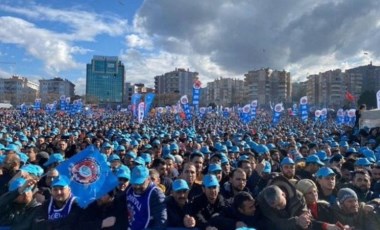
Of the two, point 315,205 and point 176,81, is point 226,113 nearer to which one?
point 315,205

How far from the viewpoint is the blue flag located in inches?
183

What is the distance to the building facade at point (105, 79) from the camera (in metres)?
146

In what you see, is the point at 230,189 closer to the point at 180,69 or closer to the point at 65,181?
the point at 65,181

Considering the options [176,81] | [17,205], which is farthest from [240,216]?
[176,81]

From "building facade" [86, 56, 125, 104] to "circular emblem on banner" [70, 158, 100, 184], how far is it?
141170 millimetres

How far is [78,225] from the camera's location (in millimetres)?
4469

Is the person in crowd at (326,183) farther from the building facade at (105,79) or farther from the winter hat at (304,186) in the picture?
the building facade at (105,79)

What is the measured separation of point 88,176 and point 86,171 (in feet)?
0.22

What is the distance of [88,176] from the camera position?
4828 millimetres

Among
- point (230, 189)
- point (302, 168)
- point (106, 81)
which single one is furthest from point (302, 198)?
point (106, 81)

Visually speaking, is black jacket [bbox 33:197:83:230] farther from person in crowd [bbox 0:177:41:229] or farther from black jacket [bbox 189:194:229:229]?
black jacket [bbox 189:194:229:229]

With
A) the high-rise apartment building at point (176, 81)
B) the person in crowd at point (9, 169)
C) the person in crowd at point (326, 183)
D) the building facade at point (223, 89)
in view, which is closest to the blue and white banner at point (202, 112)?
the person in crowd at point (9, 169)

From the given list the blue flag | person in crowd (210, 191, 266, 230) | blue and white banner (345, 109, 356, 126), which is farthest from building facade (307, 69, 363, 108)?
the blue flag

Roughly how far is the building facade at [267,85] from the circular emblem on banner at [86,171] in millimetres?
129341
